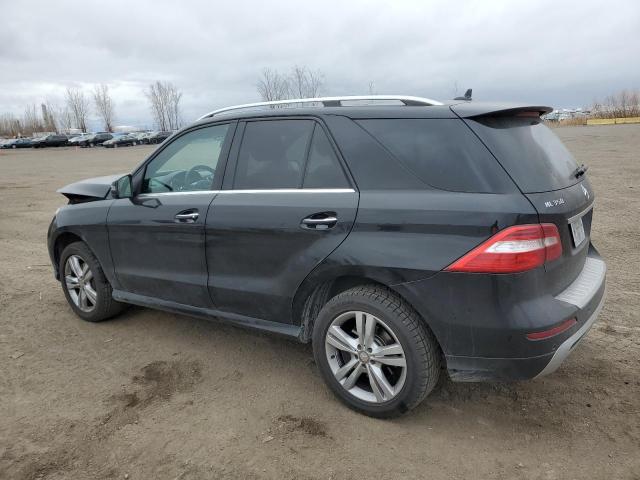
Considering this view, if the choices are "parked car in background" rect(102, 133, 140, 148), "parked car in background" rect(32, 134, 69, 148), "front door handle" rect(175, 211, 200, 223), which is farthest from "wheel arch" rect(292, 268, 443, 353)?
"parked car in background" rect(32, 134, 69, 148)

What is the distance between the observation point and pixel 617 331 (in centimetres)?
402

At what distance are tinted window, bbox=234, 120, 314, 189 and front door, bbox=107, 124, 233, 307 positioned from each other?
197 millimetres

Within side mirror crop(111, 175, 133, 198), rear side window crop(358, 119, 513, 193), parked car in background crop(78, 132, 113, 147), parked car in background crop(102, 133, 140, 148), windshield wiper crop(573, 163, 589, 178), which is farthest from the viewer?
parked car in background crop(78, 132, 113, 147)

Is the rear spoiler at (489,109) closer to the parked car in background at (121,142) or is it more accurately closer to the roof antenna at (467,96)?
the roof antenna at (467,96)

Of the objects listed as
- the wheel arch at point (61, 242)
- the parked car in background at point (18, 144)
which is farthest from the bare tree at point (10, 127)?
the wheel arch at point (61, 242)

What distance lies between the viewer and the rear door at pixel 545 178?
270 centimetres

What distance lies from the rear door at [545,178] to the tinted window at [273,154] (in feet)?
3.49

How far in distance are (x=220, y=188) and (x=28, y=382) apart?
1.92 metres

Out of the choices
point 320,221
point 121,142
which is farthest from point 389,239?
point 121,142

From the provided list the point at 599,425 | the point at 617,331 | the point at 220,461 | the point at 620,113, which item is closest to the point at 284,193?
the point at 220,461

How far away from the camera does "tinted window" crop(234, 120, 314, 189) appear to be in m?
3.33

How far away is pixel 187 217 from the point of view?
368cm

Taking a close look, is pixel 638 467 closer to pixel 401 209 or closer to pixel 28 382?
pixel 401 209

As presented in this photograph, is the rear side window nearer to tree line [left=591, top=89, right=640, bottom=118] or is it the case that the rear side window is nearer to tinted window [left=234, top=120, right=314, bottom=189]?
tinted window [left=234, top=120, right=314, bottom=189]
